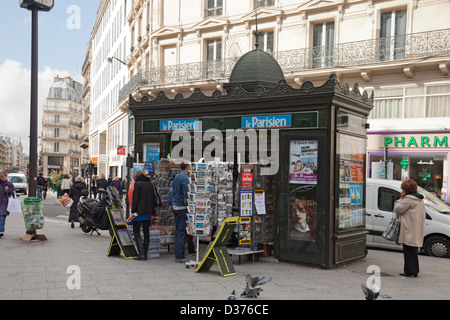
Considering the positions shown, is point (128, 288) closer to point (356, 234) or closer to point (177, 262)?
point (177, 262)

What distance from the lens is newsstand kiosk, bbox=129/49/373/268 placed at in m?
8.49

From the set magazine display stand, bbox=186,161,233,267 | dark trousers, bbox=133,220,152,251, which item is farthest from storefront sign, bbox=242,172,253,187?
dark trousers, bbox=133,220,152,251

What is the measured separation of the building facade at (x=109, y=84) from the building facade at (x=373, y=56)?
8.65 metres

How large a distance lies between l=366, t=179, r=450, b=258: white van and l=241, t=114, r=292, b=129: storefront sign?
3737 millimetres

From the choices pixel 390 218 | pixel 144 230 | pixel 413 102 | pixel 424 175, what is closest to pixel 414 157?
pixel 424 175

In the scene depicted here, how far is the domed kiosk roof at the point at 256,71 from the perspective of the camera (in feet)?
36.6

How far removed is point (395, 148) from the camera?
20422 millimetres

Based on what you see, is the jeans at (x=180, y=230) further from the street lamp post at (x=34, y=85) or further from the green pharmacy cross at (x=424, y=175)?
the green pharmacy cross at (x=424, y=175)

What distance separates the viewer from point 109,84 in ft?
146

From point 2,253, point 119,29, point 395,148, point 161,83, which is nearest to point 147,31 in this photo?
point 161,83

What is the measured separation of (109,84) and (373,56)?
98.2 ft

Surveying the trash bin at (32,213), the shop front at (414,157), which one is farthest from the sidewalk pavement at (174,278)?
the shop front at (414,157)

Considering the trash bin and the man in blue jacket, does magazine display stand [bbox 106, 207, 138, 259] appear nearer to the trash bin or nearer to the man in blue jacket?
the man in blue jacket

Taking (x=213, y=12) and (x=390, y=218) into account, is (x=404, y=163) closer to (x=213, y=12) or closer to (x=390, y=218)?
(x=390, y=218)
